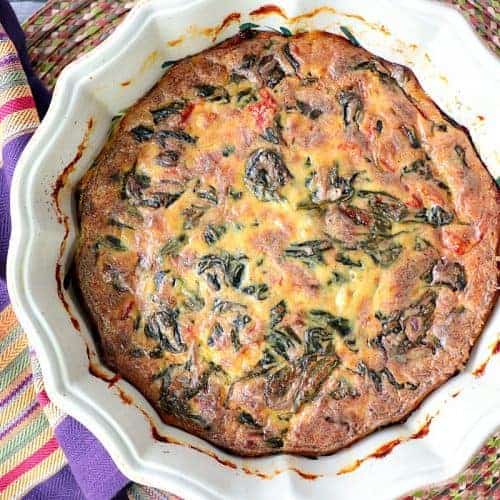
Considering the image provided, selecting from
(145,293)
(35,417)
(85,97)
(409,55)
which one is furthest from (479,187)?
(35,417)

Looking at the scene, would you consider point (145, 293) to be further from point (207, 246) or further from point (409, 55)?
point (409, 55)

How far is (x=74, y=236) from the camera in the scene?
7.06ft

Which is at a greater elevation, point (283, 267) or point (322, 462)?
point (283, 267)

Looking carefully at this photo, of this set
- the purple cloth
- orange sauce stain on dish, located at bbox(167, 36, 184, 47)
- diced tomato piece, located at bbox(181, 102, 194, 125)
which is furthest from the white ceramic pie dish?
the purple cloth

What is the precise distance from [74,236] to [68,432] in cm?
63

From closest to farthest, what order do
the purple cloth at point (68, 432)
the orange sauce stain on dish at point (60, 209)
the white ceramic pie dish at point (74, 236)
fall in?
1. the white ceramic pie dish at point (74, 236)
2. the orange sauce stain on dish at point (60, 209)
3. the purple cloth at point (68, 432)

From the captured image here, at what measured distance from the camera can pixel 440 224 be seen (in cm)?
212

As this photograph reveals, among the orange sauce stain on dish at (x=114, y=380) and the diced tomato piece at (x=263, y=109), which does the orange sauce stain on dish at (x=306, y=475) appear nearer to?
the orange sauce stain on dish at (x=114, y=380)

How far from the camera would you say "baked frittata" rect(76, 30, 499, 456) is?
209 cm

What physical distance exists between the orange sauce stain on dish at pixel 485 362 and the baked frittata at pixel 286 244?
0.05 meters

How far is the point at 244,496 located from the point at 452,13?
143 centimetres

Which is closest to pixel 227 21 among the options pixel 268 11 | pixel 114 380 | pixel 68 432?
pixel 268 11

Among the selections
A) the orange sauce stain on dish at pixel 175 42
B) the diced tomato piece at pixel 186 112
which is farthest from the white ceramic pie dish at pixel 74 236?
the diced tomato piece at pixel 186 112

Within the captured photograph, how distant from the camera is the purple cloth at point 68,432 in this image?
7.29 ft
